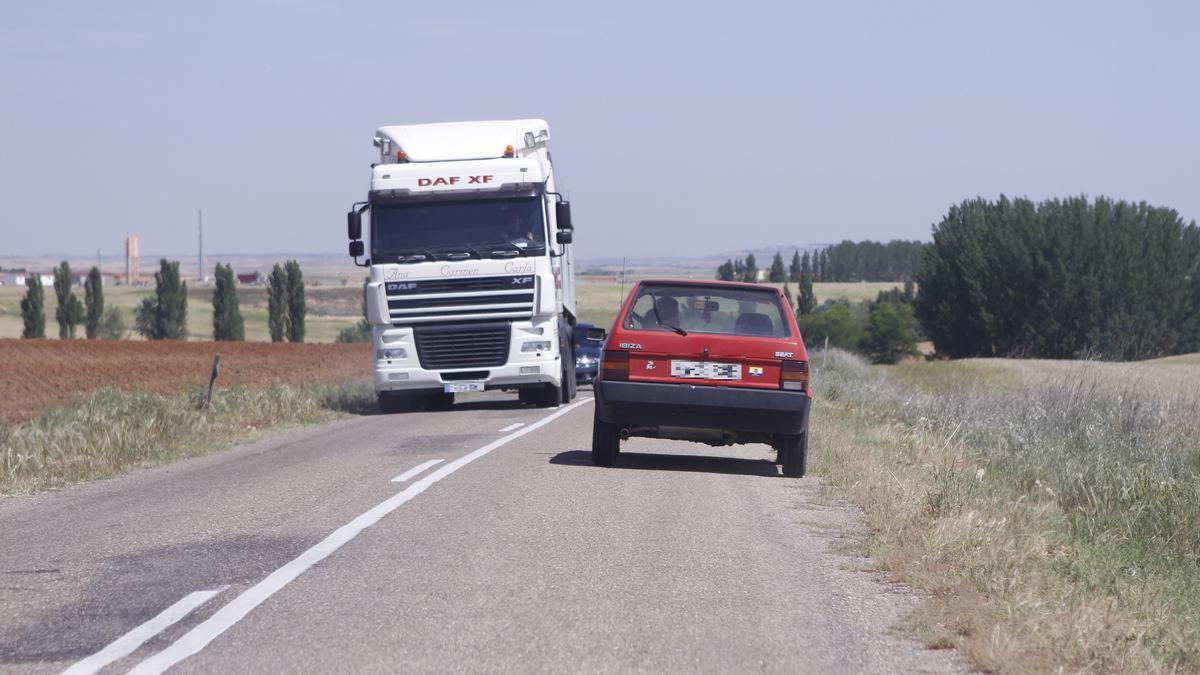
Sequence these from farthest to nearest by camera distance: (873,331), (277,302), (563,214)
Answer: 1. (873,331)
2. (277,302)
3. (563,214)

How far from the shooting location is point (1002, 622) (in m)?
6.21

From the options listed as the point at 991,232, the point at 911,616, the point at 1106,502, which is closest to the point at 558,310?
the point at 1106,502

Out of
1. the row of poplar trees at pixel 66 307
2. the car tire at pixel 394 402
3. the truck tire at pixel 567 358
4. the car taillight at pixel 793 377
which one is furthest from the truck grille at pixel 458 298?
the row of poplar trees at pixel 66 307

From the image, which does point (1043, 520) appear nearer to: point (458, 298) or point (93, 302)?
point (458, 298)

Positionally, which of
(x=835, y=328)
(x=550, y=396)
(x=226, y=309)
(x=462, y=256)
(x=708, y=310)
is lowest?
(x=835, y=328)

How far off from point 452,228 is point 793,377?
950 cm

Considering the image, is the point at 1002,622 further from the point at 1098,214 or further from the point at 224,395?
the point at 1098,214

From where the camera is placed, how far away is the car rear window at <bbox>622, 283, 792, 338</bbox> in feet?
40.5

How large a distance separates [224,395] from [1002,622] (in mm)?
17245

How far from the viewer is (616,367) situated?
12172 mm

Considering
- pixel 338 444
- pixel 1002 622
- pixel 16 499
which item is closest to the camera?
pixel 1002 622

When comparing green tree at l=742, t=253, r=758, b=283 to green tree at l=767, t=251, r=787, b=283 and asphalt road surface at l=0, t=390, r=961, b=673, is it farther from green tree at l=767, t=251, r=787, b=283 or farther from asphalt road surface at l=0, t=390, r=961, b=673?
green tree at l=767, t=251, r=787, b=283

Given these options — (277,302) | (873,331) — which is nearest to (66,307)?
(277,302)

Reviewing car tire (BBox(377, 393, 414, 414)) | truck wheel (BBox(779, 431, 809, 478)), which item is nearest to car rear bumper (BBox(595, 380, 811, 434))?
truck wheel (BBox(779, 431, 809, 478))
